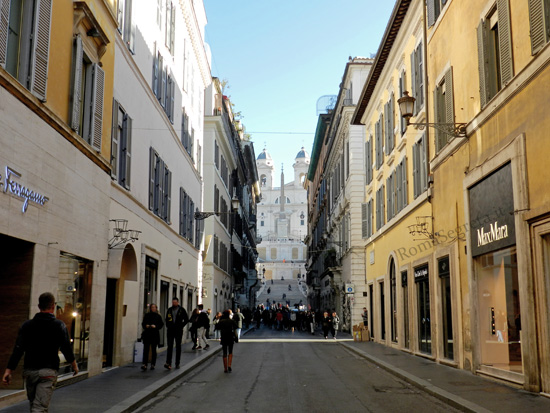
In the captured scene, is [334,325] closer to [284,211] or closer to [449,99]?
[449,99]

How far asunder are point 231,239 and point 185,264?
69.5ft

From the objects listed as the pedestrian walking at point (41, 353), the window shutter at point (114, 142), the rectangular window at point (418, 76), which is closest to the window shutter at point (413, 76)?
the rectangular window at point (418, 76)

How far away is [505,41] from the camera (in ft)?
43.1

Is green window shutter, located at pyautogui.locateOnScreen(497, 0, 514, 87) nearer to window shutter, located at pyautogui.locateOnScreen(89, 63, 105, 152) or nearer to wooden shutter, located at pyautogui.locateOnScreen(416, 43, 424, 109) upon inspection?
wooden shutter, located at pyautogui.locateOnScreen(416, 43, 424, 109)

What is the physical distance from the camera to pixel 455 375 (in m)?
15.2

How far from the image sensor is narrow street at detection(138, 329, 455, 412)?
10.8 m

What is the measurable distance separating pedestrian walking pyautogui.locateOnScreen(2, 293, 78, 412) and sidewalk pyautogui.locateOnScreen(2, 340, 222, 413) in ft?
8.64

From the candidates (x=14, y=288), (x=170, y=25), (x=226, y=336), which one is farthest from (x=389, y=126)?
(x=14, y=288)

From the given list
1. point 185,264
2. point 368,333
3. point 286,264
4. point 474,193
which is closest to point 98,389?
point 474,193

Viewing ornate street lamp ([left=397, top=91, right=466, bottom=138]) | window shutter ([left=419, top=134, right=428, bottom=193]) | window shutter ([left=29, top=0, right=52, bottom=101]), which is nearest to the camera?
window shutter ([left=29, top=0, right=52, bottom=101])

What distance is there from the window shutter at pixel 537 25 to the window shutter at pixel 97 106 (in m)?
8.65

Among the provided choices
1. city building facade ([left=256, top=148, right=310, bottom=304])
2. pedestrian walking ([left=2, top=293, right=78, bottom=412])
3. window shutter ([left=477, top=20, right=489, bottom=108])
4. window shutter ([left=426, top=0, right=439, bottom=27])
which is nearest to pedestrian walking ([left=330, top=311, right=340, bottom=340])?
window shutter ([left=426, top=0, right=439, bottom=27])

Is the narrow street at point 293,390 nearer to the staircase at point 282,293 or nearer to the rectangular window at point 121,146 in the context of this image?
the rectangular window at point 121,146

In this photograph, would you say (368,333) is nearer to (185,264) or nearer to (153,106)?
(185,264)
